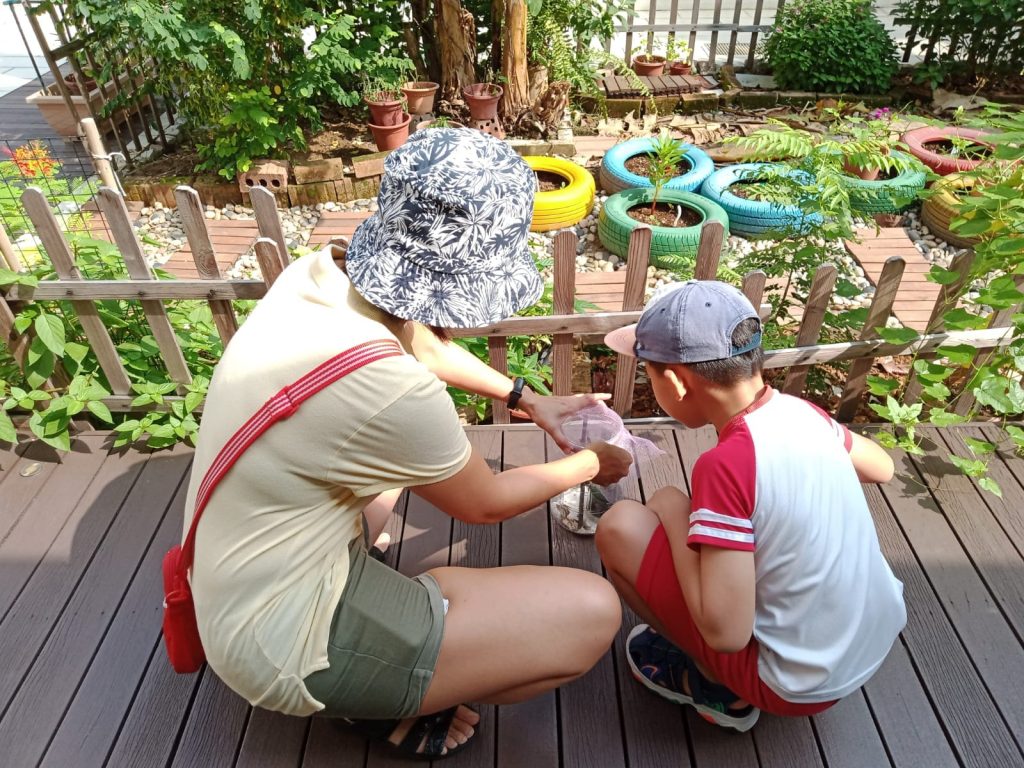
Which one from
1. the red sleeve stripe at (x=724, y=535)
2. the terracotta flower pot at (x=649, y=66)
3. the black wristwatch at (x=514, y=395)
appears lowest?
the terracotta flower pot at (x=649, y=66)

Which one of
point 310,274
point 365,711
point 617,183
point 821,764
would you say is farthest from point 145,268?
point 617,183

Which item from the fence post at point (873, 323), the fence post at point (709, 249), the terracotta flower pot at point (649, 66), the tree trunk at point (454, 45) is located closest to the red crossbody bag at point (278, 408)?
the fence post at point (709, 249)

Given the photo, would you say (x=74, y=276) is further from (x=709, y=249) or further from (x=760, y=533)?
(x=760, y=533)

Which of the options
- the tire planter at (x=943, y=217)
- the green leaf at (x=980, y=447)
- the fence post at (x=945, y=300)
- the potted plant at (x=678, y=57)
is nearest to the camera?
the fence post at (x=945, y=300)

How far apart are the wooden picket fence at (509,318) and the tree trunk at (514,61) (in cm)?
444

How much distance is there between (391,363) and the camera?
3.91ft

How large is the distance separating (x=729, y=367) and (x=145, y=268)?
2121mm

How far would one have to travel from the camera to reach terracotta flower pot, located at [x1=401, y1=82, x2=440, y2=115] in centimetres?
604

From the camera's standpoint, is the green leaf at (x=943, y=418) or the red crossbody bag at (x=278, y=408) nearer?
the red crossbody bag at (x=278, y=408)

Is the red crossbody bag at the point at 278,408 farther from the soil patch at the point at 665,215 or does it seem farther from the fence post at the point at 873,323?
the soil patch at the point at 665,215

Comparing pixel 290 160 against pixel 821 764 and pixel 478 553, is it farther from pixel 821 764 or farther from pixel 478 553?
pixel 821 764

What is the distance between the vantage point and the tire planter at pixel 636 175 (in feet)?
16.9

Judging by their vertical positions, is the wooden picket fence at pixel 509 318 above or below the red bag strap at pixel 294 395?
below

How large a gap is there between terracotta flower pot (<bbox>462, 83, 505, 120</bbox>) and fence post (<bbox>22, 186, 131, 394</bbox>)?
4338 mm
